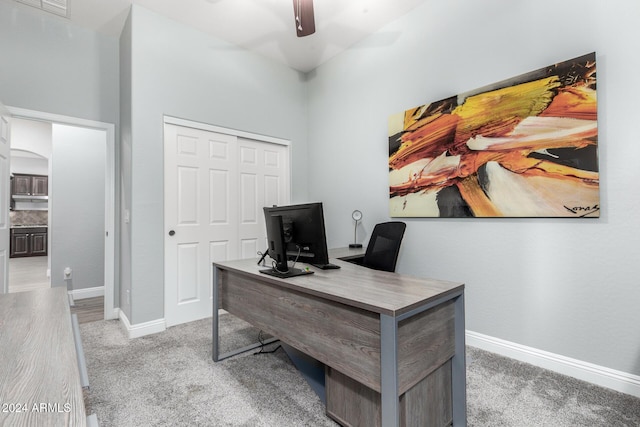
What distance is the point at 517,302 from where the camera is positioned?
226cm

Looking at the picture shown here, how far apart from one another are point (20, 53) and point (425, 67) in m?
3.69

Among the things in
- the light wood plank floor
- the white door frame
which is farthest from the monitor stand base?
the light wood plank floor

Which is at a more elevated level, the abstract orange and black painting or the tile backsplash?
the abstract orange and black painting

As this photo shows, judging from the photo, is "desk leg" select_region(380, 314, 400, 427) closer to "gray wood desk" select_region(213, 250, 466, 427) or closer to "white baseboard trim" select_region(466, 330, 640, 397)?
"gray wood desk" select_region(213, 250, 466, 427)

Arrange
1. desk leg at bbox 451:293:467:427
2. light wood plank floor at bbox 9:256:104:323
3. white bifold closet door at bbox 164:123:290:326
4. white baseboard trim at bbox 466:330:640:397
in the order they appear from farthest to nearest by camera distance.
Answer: light wood plank floor at bbox 9:256:104:323
white bifold closet door at bbox 164:123:290:326
white baseboard trim at bbox 466:330:640:397
desk leg at bbox 451:293:467:427

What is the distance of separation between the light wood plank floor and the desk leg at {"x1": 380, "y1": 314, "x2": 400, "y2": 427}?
339 centimetres

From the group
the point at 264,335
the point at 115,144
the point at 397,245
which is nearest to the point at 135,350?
the point at 264,335

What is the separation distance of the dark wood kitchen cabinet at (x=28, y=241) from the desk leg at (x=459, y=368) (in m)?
10.2

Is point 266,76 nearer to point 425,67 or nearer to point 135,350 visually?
point 425,67

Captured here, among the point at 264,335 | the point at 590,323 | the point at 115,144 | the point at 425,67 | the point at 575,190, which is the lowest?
the point at 264,335

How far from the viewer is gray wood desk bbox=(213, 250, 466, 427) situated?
1.18 m

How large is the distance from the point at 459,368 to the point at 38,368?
165 cm
